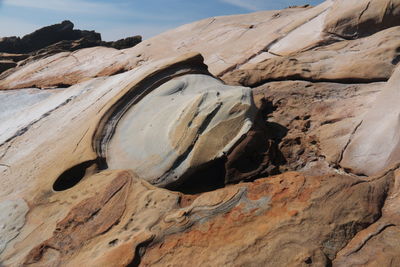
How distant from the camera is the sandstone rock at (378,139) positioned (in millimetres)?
2926

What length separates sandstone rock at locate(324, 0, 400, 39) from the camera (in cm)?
461

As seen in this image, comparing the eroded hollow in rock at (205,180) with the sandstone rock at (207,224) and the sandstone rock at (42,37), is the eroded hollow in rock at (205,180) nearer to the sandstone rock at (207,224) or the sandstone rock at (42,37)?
the sandstone rock at (207,224)

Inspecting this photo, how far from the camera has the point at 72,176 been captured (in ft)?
10.9

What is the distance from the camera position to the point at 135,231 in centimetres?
252

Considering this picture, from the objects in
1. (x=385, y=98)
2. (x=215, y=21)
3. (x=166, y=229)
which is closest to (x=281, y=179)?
(x=166, y=229)

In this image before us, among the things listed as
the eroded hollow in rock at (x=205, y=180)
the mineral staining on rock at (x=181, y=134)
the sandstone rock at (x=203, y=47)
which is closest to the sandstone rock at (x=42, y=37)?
the sandstone rock at (x=203, y=47)

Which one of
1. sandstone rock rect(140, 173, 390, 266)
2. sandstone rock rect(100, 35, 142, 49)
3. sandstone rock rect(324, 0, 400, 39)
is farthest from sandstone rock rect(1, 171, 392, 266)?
sandstone rock rect(100, 35, 142, 49)

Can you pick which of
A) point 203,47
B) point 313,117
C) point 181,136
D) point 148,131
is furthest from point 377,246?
point 203,47

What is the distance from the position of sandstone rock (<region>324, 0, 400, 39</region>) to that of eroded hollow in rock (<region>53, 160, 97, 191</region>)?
3.59 m

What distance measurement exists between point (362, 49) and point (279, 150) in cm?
176

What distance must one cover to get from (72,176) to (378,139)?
255cm

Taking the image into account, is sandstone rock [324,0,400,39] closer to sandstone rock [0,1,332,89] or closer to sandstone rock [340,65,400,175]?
sandstone rock [0,1,332,89]

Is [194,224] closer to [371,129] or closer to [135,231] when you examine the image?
[135,231]

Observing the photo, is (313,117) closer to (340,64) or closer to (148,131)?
(340,64)
